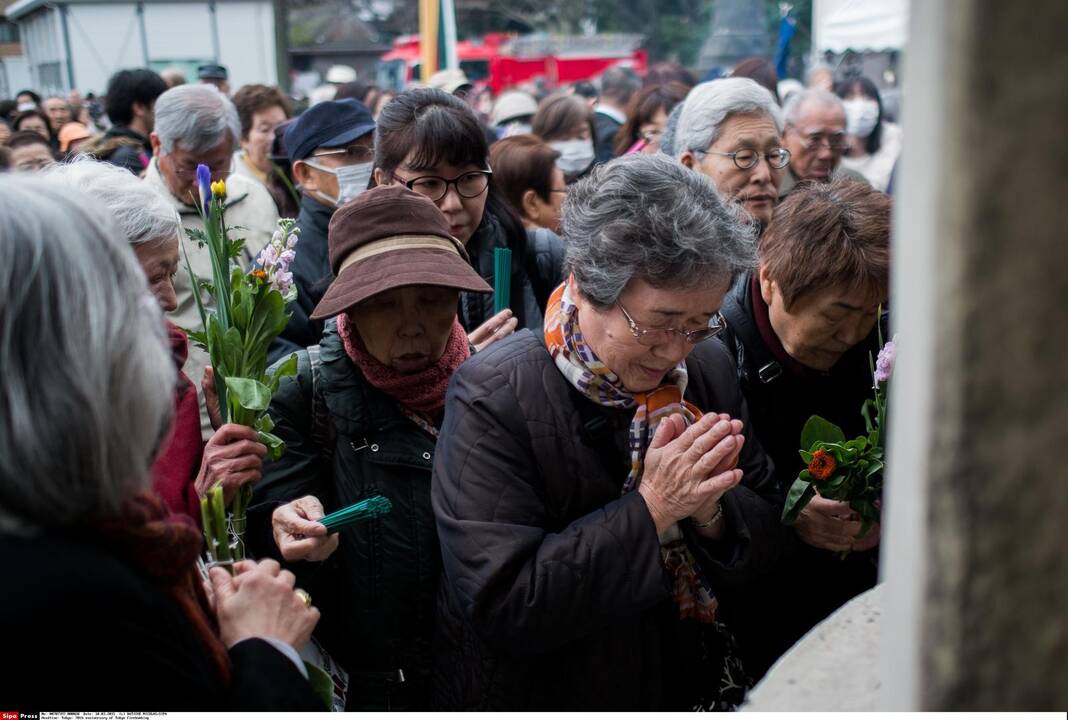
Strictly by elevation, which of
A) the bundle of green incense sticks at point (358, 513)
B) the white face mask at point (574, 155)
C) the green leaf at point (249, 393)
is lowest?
the bundle of green incense sticks at point (358, 513)

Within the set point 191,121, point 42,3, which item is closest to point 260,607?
point 191,121

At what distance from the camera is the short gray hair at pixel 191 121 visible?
4469mm

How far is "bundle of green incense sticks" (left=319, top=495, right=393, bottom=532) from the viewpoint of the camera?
2.29 m

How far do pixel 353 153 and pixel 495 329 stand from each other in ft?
5.67

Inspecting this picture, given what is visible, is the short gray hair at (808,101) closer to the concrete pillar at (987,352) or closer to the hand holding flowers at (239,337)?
the hand holding flowers at (239,337)

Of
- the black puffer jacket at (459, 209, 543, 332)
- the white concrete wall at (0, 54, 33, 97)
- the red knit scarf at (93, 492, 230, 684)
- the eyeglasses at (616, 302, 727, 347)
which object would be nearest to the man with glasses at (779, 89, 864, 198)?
the black puffer jacket at (459, 209, 543, 332)

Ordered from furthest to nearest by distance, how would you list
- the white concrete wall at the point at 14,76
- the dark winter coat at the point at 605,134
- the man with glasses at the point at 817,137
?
the white concrete wall at the point at 14,76 < the dark winter coat at the point at 605,134 < the man with glasses at the point at 817,137

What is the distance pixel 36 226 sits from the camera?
4.21 feet

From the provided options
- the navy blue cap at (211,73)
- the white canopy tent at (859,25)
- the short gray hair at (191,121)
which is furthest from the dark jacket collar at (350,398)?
the white canopy tent at (859,25)

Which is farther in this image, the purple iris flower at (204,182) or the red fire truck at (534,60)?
the red fire truck at (534,60)

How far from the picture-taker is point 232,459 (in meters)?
2.37

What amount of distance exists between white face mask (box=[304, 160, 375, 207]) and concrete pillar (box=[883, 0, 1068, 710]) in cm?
371

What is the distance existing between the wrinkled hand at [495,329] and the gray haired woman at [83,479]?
67.5 inches

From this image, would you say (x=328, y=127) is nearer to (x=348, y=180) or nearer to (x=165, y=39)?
(x=348, y=180)
